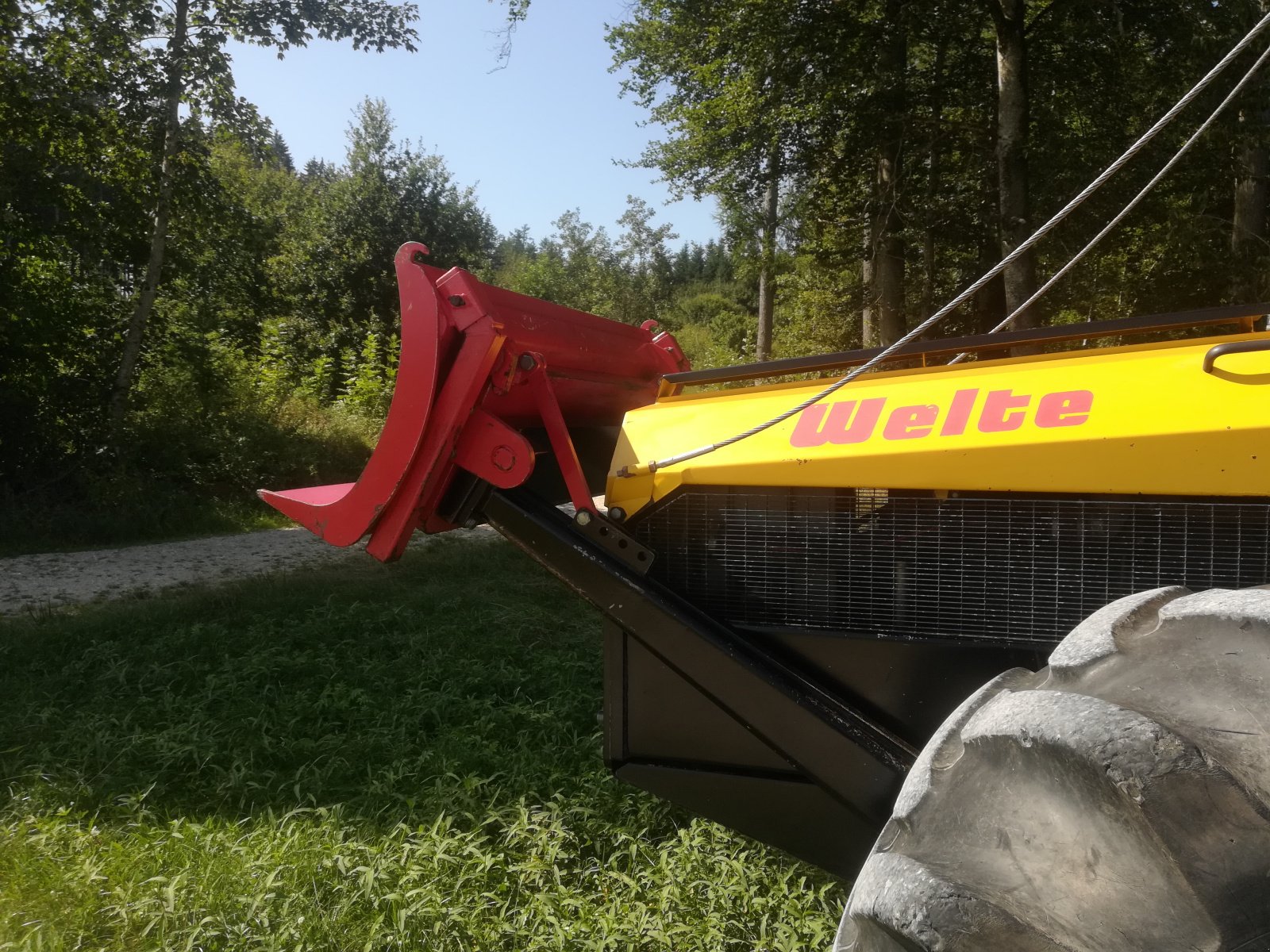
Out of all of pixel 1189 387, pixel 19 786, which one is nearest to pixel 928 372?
pixel 1189 387

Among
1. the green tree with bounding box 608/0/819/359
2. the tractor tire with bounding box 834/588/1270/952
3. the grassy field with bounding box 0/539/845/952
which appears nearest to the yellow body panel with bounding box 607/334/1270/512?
the tractor tire with bounding box 834/588/1270/952

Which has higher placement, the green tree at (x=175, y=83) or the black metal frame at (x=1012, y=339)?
the green tree at (x=175, y=83)

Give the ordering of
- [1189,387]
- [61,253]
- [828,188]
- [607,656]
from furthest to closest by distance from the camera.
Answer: [828,188], [61,253], [607,656], [1189,387]

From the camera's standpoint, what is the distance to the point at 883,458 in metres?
2.03

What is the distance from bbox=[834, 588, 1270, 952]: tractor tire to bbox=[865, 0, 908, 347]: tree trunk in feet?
37.8

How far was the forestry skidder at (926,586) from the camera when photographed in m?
1.19

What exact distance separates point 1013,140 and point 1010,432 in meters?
9.45

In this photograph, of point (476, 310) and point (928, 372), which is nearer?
point (928, 372)

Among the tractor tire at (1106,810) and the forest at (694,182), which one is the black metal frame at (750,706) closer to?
the tractor tire at (1106,810)

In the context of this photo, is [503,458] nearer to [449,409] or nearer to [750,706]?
[449,409]

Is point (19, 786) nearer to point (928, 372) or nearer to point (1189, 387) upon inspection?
point (928, 372)

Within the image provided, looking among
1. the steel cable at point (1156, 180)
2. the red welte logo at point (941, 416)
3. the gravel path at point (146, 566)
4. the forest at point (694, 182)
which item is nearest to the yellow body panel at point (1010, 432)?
the red welte logo at point (941, 416)

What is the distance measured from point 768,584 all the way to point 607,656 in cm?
45

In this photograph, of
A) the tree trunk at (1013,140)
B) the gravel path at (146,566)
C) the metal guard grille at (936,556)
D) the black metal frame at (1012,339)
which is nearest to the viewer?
the metal guard grille at (936,556)
